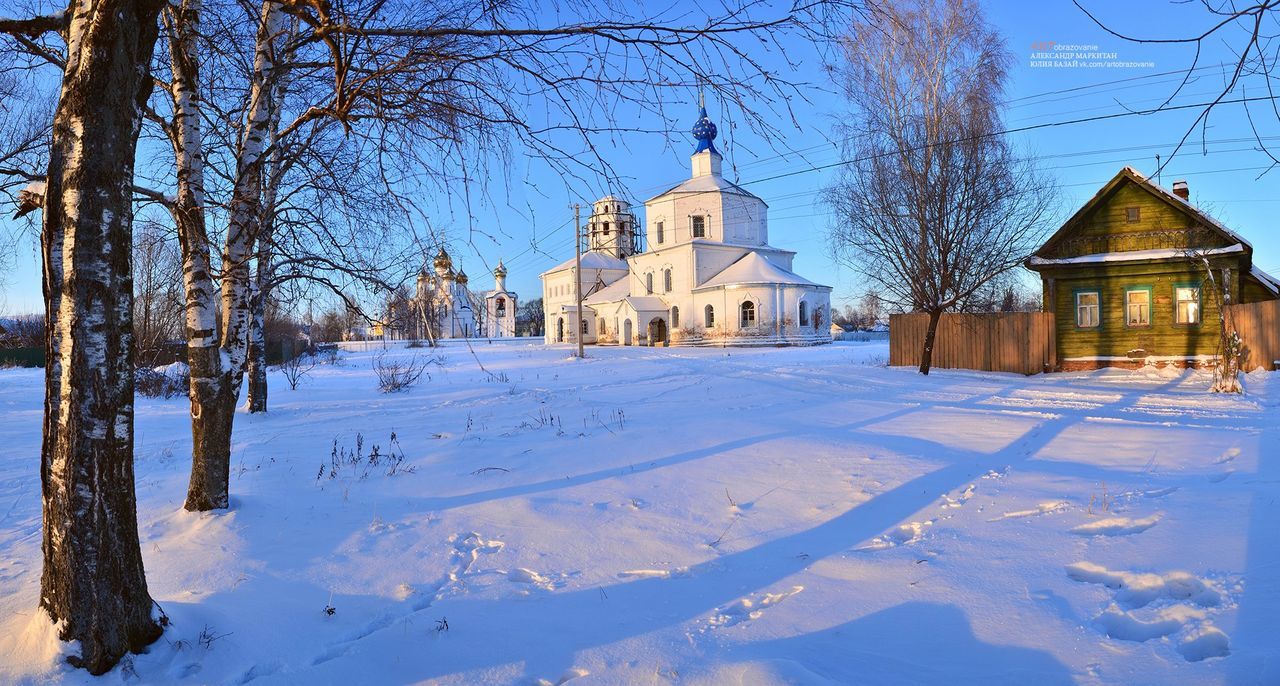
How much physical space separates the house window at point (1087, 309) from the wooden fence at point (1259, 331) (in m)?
3.03

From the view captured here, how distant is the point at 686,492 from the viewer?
5.75 m

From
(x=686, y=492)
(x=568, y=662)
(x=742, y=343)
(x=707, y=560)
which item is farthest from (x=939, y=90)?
(x=742, y=343)

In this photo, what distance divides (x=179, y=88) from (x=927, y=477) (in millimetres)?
6973

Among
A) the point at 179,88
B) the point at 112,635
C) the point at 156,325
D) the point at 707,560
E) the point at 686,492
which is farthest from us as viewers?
the point at 156,325

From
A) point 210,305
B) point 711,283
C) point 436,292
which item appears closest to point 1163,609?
point 436,292

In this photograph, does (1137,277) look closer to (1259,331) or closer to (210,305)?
(1259,331)

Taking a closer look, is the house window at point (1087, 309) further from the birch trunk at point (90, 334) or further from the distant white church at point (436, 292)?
the birch trunk at point (90, 334)

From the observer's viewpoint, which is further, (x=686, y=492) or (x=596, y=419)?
(x=596, y=419)

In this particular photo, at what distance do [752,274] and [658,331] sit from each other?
913 cm

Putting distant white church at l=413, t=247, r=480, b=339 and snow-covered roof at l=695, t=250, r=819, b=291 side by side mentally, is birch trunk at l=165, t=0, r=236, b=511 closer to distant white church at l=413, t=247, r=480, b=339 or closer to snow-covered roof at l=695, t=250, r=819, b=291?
distant white church at l=413, t=247, r=480, b=339

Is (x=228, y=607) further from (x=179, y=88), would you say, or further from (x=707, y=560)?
(x=179, y=88)

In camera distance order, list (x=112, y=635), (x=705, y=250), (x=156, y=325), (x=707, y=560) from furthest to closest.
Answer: (x=705, y=250) < (x=156, y=325) < (x=707, y=560) < (x=112, y=635)

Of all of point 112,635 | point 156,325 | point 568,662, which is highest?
point 156,325

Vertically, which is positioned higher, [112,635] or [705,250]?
[705,250]
